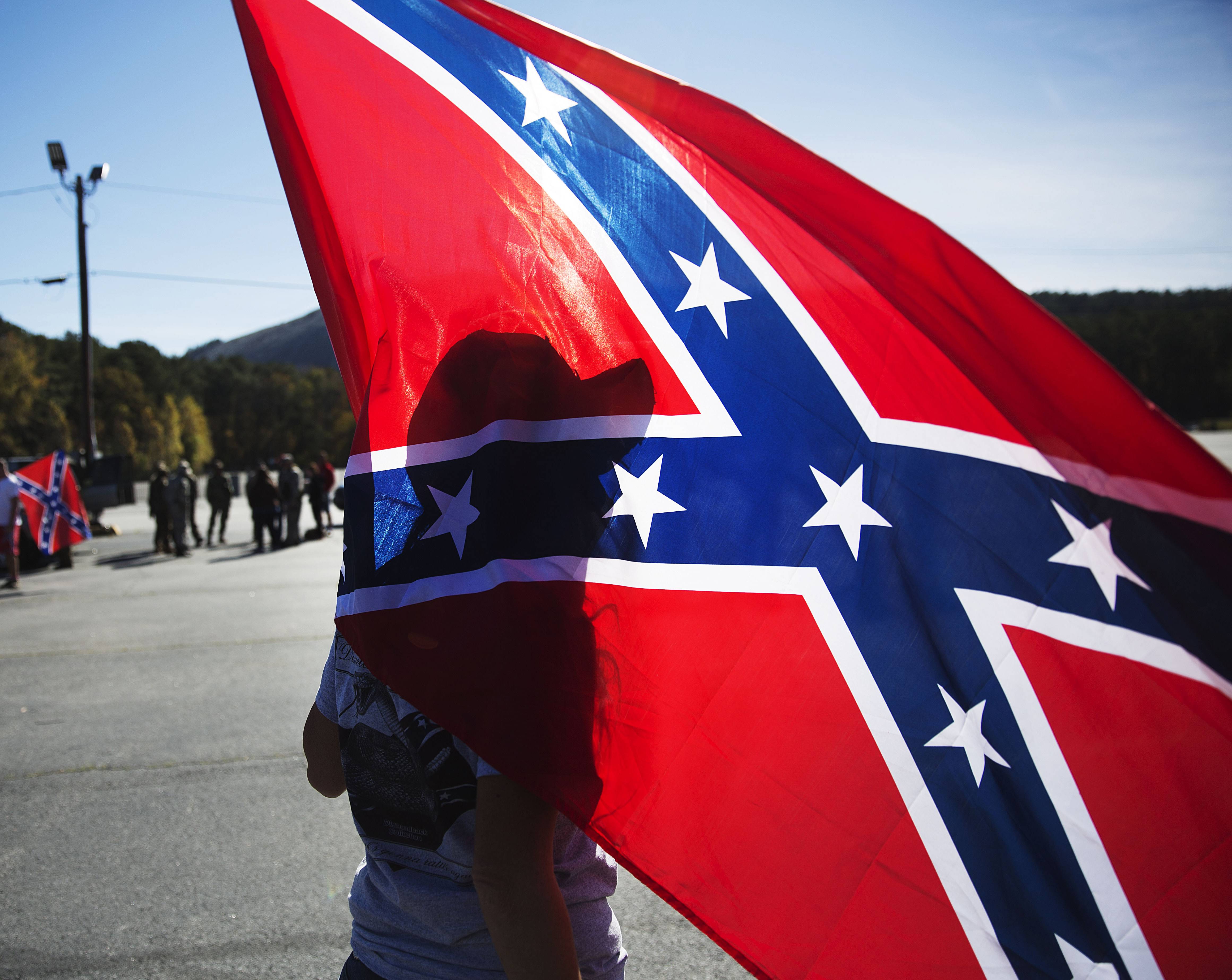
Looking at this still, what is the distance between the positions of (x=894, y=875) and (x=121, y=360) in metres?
98.0

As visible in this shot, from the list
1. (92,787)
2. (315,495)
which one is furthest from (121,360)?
(92,787)

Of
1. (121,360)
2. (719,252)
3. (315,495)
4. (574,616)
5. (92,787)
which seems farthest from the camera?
(121,360)

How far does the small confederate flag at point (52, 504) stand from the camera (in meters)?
12.4

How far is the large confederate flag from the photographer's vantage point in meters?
1.21

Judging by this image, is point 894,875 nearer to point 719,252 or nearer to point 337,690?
point 337,690

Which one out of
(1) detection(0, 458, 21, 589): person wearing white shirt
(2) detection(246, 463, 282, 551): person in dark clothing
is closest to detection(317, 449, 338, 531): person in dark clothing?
(2) detection(246, 463, 282, 551): person in dark clothing

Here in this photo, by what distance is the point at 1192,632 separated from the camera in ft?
4.06

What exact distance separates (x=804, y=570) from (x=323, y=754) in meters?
0.83

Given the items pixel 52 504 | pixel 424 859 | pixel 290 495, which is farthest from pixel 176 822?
pixel 290 495

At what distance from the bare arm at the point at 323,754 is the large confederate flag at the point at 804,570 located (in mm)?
228

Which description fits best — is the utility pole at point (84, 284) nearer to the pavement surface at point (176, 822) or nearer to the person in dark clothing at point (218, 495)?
the person in dark clothing at point (218, 495)

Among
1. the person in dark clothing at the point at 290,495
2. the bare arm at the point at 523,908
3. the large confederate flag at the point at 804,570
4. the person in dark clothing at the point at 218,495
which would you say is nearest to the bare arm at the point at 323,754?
the large confederate flag at the point at 804,570

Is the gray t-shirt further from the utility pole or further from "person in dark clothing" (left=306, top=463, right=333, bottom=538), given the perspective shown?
the utility pole

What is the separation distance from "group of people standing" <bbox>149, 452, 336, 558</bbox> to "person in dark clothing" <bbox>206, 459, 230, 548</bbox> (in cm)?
2
